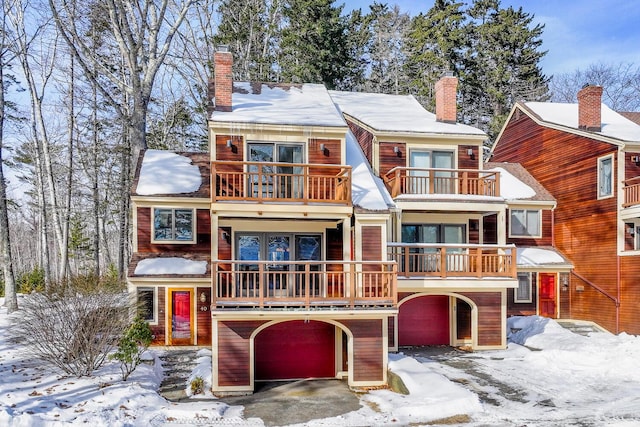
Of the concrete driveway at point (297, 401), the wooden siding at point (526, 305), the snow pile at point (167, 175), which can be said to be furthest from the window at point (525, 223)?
the snow pile at point (167, 175)

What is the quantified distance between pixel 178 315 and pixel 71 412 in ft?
23.1

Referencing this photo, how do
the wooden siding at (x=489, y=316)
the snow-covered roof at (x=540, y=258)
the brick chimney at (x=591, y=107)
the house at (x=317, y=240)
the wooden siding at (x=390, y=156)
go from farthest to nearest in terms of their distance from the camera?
the snow-covered roof at (x=540, y=258) → the brick chimney at (x=591, y=107) → the wooden siding at (x=390, y=156) → the wooden siding at (x=489, y=316) → the house at (x=317, y=240)

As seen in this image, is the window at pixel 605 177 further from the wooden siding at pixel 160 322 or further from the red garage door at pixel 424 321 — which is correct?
the wooden siding at pixel 160 322

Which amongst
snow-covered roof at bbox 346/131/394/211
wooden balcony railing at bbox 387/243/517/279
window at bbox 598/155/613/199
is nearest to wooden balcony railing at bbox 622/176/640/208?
window at bbox 598/155/613/199

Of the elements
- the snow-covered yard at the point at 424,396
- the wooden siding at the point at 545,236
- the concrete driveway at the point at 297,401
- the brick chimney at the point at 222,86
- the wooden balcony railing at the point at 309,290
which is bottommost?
the concrete driveway at the point at 297,401

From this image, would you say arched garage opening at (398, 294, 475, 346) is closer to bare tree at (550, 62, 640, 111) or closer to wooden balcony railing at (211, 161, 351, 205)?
wooden balcony railing at (211, 161, 351, 205)

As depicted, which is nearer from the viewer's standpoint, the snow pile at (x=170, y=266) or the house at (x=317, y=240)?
the house at (x=317, y=240)

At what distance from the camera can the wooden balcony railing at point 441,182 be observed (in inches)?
634

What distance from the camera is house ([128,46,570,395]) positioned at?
1162cm

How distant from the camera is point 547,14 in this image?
3294 centimetres

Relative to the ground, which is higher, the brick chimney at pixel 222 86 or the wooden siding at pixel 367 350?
the brick chimney at pixel 222 86

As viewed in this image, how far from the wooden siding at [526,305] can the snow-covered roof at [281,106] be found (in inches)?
431

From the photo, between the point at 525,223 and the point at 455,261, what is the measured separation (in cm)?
629

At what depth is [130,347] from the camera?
35.9ft
